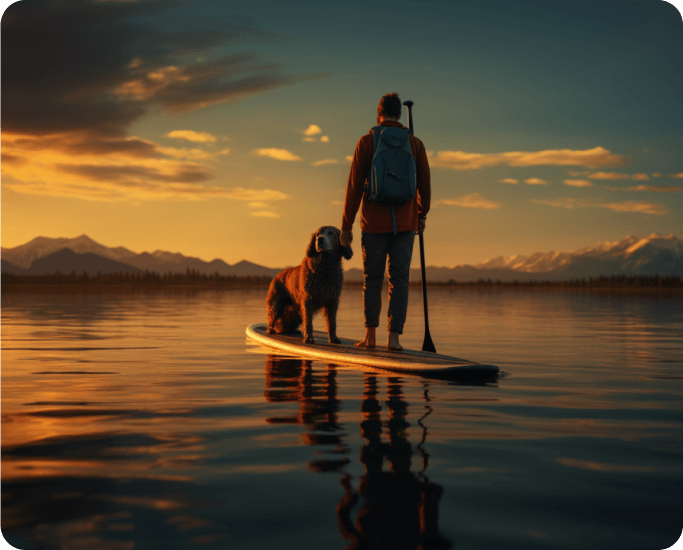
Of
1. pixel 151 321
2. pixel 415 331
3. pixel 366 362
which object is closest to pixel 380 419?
pixel 366 362

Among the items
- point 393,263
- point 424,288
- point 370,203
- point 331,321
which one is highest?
point 370,203

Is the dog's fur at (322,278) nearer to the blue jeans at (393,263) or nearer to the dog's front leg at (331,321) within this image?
the dog's front leg at (331,321)

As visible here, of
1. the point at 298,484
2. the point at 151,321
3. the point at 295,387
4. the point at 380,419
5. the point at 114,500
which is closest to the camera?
the point at 114,500

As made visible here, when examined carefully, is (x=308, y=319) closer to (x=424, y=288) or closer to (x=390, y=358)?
(x=424, y=288)

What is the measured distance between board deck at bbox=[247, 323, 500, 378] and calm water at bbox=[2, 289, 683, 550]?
15 centimetres

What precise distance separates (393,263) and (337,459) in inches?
162

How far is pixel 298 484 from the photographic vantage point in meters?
2.75

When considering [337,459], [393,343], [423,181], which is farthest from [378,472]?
[423,181]

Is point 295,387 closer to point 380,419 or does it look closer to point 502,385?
point 380,419

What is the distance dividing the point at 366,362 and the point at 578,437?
3173 millimetres

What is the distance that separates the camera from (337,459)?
3.12 meters

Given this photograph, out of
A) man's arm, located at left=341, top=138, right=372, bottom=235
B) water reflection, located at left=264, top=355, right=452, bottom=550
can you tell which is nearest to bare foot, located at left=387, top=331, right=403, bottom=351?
man's arm, located at left=341, top=138, right=372, bottom=235

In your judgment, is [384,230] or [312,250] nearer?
[384,230]

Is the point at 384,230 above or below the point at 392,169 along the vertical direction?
below
